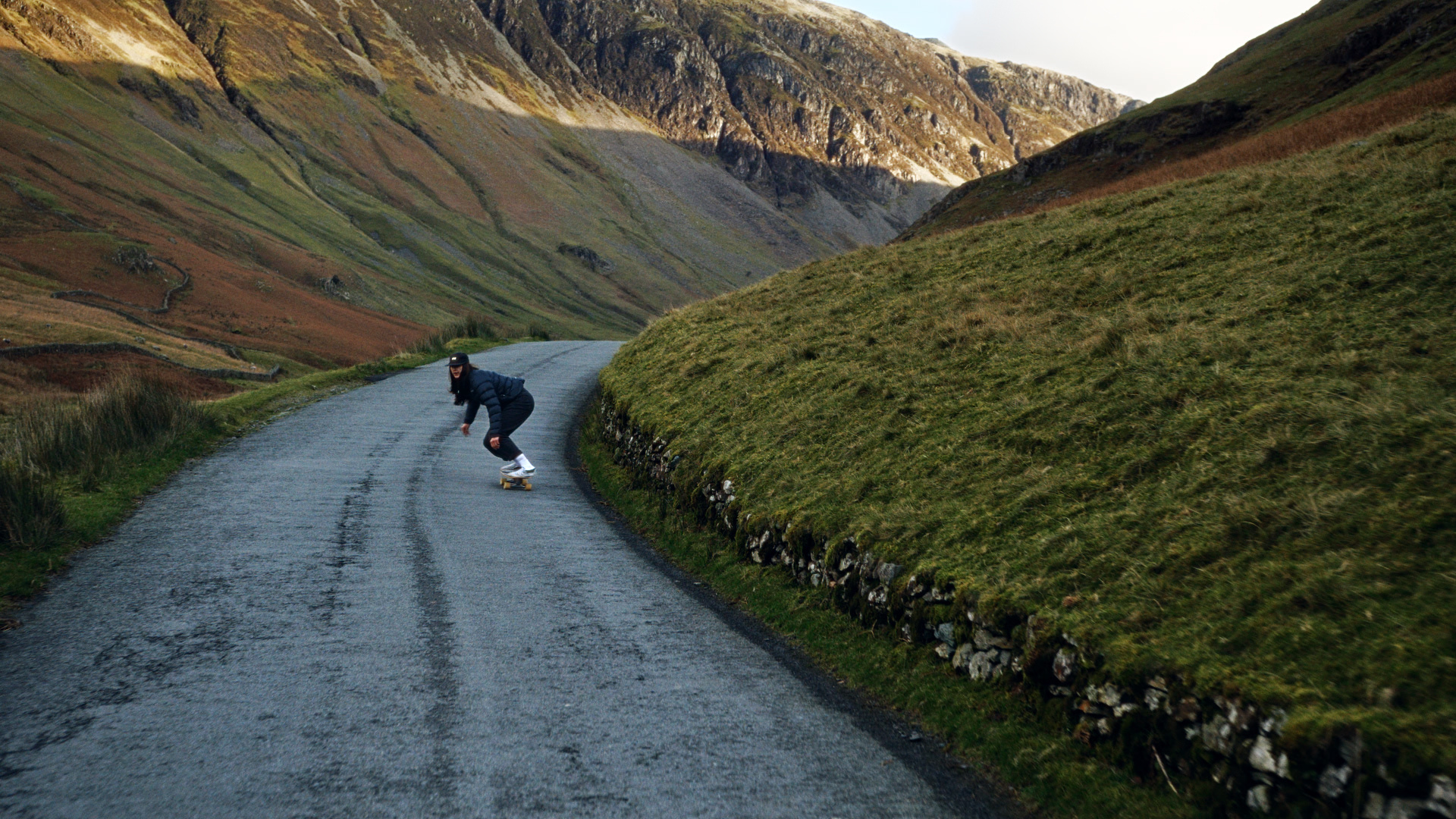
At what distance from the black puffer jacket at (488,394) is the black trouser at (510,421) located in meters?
0.10

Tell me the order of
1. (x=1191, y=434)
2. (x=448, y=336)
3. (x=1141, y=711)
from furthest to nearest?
(x=448, y=336) < (x=1191, y=434) < (x=1141, y=711)

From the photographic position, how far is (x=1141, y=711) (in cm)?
488

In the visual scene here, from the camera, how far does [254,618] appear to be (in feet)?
22.9

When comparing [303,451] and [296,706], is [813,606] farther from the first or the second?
[303,451]

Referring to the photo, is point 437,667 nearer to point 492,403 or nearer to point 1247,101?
point 492,403

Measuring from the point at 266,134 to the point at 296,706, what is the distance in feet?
426

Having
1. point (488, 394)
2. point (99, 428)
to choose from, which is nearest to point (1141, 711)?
point (488, 394)

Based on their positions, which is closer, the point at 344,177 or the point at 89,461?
the point at 89,461

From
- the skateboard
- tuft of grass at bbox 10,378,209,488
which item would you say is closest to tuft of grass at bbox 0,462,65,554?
tuft of grass at bbox 10,378,209,488

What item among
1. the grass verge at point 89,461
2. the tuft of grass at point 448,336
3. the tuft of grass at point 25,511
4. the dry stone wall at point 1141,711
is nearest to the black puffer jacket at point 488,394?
the grass verge at point 89,461

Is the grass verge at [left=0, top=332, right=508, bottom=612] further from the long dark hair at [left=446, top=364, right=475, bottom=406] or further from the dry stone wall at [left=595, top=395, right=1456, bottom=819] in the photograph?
the dry stone wall at [left=595, top=395, right=1456, bottom=819]

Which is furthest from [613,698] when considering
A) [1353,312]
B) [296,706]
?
[1353,312]

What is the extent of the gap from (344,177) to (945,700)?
12843cm

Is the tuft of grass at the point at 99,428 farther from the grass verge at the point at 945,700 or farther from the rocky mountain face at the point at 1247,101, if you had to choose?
the rocky mountain face at the point at 1247,101
